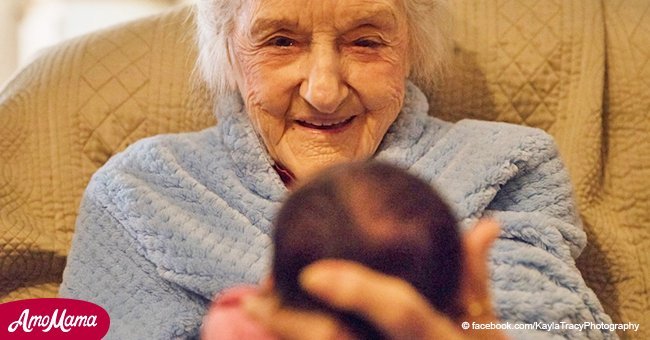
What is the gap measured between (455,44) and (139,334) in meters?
0.60

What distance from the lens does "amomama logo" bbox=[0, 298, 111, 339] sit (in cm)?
79

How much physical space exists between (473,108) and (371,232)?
2.30 ft

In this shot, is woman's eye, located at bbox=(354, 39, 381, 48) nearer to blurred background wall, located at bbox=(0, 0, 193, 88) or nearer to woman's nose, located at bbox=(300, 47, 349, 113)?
woman's nose, located at bbox=(300, 47, 349, 113)

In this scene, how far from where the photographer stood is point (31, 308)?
32.7 inches

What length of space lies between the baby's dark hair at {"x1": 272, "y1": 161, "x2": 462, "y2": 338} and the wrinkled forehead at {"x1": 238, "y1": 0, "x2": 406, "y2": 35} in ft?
1.34

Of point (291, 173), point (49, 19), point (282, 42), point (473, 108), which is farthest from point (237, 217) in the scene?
point (49, 19)

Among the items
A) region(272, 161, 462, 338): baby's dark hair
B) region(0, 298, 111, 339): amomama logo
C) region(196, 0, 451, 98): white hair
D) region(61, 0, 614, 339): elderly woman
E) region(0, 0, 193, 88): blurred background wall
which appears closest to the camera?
region(272, 161, 462, 338): baby's dark hair

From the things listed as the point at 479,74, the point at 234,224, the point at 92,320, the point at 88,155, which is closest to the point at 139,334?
the point at 92,320

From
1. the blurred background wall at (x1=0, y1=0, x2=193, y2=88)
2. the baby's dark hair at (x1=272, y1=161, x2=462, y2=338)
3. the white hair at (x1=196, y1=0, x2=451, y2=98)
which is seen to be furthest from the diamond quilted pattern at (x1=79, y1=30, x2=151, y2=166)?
the blurred background wall at (x1=0, y1=0, x2=193, y2=88)

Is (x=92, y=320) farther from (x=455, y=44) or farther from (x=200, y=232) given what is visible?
(x=455, y=44)

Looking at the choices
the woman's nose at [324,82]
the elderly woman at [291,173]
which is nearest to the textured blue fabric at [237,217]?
the elderly woman at [291,173]

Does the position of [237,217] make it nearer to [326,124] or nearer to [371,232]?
[326,124]

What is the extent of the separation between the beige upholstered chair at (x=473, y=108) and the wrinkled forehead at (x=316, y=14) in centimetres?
25

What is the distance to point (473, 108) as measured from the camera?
118cm
